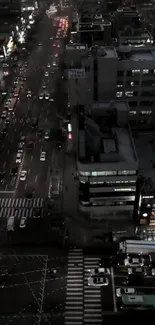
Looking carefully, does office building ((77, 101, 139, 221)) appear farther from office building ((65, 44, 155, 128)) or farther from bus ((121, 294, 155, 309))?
bus ((121, 294, 155, 309))

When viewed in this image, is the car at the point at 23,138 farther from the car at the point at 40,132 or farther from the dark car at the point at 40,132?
the dark car at the point at 40,132

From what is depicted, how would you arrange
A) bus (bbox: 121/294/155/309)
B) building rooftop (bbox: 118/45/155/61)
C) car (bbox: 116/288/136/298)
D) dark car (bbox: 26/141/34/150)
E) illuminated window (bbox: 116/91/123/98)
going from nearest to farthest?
bus (bbox: 121/294/155/309) → car (bbox: 116/288/136/298) → building rooftop (bbox: 118/45/155/61) → illuminated window (bbox: 116/91/123/98) → dark car (bbox: 26/141/34/150)

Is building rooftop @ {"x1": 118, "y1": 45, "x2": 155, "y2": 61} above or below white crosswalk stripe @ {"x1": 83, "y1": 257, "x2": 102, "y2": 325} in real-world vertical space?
above

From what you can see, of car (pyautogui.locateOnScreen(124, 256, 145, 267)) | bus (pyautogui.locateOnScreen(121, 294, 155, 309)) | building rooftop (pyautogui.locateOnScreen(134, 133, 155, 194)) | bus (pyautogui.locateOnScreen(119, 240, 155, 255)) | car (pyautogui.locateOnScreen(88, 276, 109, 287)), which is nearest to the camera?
bus (pyautogui.locateOnScreen(121, 294, 155, 309))

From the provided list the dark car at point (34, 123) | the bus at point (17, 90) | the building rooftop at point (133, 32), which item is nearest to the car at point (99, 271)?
the dark car at point (34, 123)

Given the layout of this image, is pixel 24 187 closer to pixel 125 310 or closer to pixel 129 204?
pixel 129 204

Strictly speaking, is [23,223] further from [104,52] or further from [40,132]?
[104,52]

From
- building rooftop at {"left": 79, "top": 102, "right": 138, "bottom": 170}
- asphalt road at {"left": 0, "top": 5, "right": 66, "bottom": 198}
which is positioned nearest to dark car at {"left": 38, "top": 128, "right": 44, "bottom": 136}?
asphalt road at {"left": 0, "top": 5, "right": 66, "bottom": 198}

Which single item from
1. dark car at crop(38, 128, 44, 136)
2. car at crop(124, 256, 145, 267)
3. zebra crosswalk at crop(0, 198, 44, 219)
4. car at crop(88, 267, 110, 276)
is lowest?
car at crop(88, 267, 110, 276)
